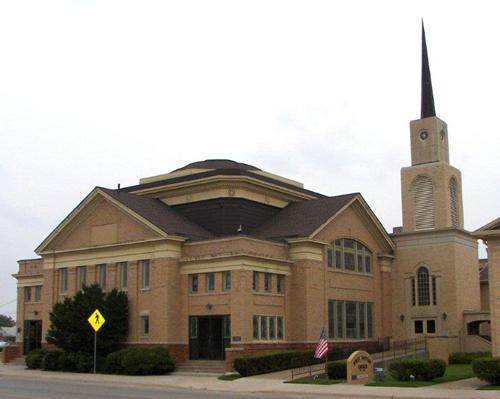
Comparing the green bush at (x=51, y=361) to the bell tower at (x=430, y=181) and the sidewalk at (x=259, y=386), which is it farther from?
the bell tower at (x=430, y=181)

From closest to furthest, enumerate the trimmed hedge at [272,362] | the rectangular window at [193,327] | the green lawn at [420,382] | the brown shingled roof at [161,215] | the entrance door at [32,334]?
the green lawn at [420,382], the trimmed hedge at [272,362], the rectangular window at [193,327], the brown shingled roof at [161,215], the entrance door at [32,334]

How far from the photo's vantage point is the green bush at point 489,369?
28828 millimetres

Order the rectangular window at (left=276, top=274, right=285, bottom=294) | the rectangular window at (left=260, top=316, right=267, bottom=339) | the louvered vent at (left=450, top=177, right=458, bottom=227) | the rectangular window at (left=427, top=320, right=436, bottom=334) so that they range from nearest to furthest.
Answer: the rectangular window at (left=260, top=316, right=267, bottom=339), the rectangular window at (left=276, top=274, right=285, bottom=294), the rectangular window at (left=427, top=320, right=436, bottom=334), the louvered vent at (left=450, top=177, right=458, bottom=227)

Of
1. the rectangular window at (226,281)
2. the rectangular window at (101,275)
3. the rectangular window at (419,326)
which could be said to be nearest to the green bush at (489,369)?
the rectangular window at (226,281)

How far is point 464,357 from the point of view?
44688 millimetres

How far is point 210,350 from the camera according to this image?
41.7m

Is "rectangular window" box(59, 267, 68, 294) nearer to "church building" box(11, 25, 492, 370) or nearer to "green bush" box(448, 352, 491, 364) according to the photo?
"church building" box(11, 25, 492, 370)

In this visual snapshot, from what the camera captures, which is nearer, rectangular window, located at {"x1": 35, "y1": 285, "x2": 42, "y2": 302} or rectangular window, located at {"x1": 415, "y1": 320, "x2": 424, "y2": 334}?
rectangular window, located at {"x1": 415, "y1": 320, "x2": 424, "y2": 334}

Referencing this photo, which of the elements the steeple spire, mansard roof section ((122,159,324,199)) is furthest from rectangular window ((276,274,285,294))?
the steeple spire

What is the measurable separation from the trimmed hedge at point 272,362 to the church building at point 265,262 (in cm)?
197

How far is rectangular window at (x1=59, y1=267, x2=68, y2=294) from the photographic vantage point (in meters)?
48.7

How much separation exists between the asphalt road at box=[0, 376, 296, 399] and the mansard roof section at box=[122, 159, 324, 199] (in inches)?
673

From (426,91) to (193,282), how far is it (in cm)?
2192

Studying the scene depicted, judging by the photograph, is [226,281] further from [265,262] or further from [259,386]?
[259,386]
